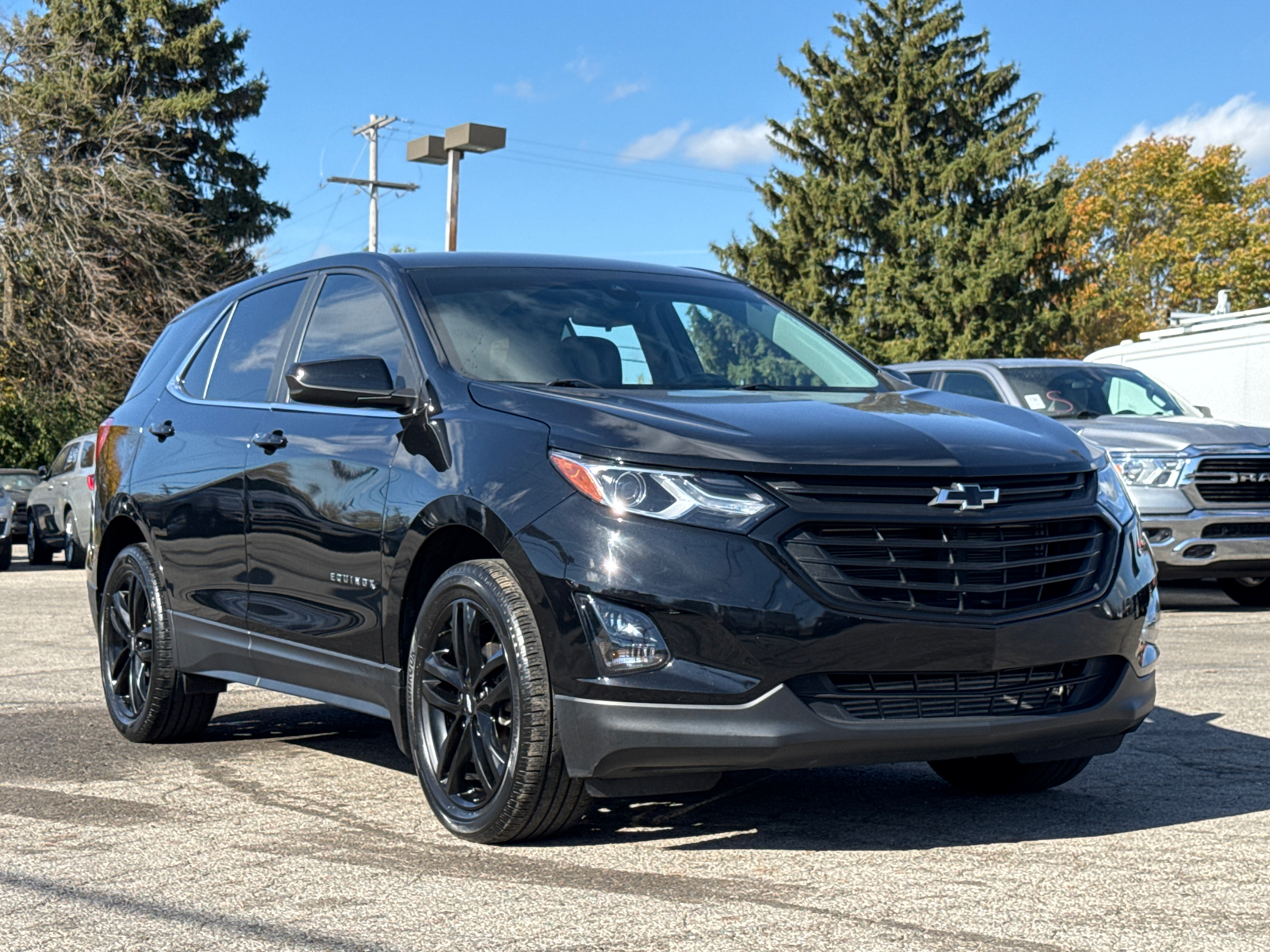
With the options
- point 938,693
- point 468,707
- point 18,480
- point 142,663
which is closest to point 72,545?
point 18,480

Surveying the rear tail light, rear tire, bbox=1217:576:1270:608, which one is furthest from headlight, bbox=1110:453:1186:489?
the rear tail light

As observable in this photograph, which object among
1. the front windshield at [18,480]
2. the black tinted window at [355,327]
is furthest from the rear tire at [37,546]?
the black tinted window at [355,327]

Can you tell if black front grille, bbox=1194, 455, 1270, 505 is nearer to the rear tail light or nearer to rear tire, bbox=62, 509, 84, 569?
the rear tail light

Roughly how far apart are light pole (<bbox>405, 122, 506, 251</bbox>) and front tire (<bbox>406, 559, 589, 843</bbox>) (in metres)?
18.5

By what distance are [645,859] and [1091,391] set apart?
31.2ft

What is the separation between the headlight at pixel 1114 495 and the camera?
15.1 feet

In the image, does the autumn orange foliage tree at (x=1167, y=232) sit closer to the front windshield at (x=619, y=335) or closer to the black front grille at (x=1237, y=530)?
the black front grille at (x=1237, y=530)

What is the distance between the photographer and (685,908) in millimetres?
3852

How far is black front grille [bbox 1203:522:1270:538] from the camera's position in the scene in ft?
38.5

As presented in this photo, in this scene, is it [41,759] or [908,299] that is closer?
[41,759]

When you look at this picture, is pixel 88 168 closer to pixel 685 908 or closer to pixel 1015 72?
pixel 1015 72

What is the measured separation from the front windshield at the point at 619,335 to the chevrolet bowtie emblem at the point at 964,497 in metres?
1.18

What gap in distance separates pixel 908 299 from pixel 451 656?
4246cm

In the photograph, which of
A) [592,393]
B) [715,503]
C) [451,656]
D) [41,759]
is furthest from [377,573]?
[41,759]
